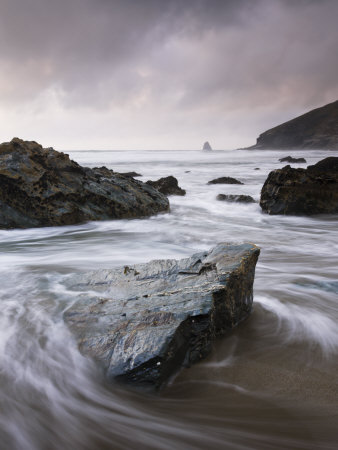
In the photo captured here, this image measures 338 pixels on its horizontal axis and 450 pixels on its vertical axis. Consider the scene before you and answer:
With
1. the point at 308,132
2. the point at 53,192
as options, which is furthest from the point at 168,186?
the point at 308,132

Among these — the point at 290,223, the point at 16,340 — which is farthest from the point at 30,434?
the point at 290,223

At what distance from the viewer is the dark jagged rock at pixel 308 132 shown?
83000mm

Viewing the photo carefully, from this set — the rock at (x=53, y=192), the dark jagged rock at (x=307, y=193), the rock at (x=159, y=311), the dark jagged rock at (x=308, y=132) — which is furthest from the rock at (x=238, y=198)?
the dark jagged rock at (x=308, y=132)

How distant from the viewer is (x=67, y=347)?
2.24 meters

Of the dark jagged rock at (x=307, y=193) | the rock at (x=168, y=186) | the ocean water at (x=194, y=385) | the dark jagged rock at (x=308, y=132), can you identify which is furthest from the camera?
the dark jagged rock at (x=308, y=132)

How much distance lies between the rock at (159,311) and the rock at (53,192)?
3.88 metres

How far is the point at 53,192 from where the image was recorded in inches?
262

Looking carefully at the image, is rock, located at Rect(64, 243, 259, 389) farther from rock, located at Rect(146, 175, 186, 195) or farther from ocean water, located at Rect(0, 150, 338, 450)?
rock, located at Rect(146, 175, 186, 195)

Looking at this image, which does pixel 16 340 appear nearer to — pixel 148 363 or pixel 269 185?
pixel 148 363

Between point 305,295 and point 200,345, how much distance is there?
178 cm

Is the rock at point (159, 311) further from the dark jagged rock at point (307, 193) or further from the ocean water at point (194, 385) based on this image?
the dark jagged rock at point (307, 193)

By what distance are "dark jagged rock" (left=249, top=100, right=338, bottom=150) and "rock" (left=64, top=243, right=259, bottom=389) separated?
86349 millimetres

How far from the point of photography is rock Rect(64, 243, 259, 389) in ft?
6.19

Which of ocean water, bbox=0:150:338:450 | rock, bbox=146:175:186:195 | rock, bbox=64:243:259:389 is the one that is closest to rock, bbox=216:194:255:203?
rock, bbox=146:175:186:195
